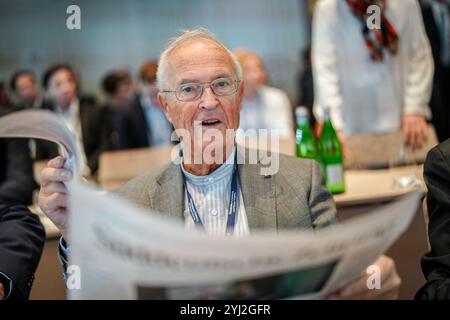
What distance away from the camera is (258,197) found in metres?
1.79

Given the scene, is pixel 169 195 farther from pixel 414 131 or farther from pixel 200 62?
pixel 414 131

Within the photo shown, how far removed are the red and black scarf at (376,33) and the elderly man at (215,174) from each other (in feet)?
5.82

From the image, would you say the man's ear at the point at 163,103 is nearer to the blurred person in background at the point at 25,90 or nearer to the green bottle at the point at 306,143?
the green bottle at the point at 306,143

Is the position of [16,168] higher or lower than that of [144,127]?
higher

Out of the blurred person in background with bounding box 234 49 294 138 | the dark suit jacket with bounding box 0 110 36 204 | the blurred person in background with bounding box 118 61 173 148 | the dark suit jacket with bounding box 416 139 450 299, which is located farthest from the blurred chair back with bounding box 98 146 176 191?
the dark suit jacket with bounding box 416 139 450 299

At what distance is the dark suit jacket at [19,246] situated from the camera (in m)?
1.71

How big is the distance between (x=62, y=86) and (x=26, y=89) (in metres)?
1.07

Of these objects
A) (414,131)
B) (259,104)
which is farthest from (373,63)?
(259,104)

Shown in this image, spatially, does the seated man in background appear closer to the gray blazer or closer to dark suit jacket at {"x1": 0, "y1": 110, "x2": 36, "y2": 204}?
the gray blazer

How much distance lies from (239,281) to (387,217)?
262mm

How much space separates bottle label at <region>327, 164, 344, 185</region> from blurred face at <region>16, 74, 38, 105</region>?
4084 millimetres

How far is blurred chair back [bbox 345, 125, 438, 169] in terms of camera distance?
11.0 ft
